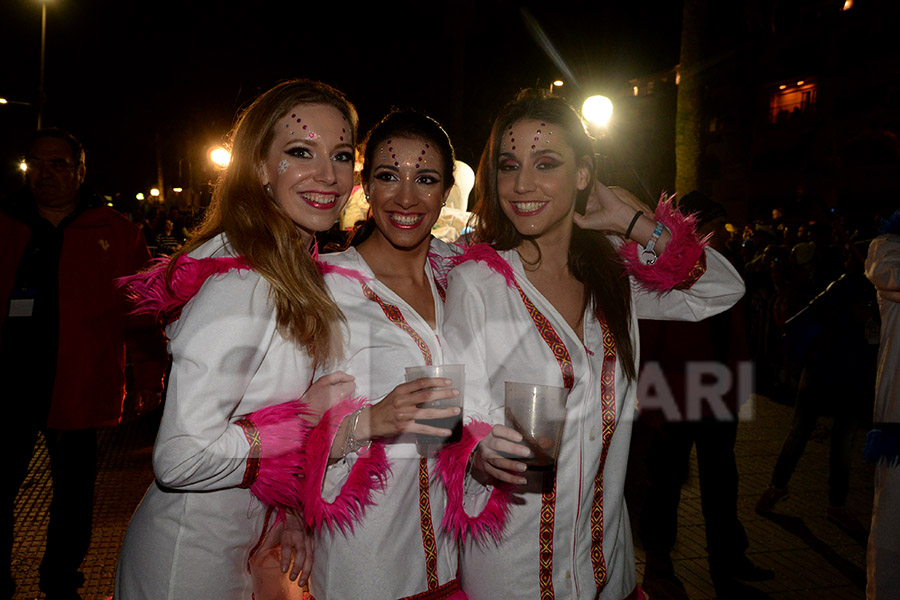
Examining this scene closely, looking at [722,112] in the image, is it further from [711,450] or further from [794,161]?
[711,450]

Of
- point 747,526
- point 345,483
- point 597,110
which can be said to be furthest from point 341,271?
point 597,110

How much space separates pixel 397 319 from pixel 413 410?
2.04 ft

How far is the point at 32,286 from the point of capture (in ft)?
11.2

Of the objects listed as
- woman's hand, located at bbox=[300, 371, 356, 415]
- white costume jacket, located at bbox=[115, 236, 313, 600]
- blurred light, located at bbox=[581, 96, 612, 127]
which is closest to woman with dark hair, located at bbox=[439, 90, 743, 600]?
woman's hand, located at bbox=[300, 371, 356, 415]

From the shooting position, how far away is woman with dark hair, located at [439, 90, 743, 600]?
6.15 feet

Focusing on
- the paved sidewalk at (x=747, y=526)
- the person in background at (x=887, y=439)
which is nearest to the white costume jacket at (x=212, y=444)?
the paved sidewalk at (x=747, y=526)

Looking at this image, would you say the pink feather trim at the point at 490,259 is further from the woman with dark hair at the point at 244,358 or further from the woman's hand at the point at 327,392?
the woman's hand at the point at 327,392

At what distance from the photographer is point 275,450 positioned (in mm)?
1708

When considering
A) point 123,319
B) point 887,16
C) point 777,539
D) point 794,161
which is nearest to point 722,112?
Answer: point 794,161

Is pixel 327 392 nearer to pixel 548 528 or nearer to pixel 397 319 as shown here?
pixel 397 319

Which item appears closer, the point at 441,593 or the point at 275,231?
the point at 275,231

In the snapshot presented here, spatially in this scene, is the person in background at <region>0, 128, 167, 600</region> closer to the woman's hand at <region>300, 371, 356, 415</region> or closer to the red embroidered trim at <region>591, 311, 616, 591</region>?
the woman's hand at <region>300, 371, 356, 415</region>

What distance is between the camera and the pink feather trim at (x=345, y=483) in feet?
6.03

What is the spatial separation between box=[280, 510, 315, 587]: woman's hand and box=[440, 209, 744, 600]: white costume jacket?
469 millimetres
